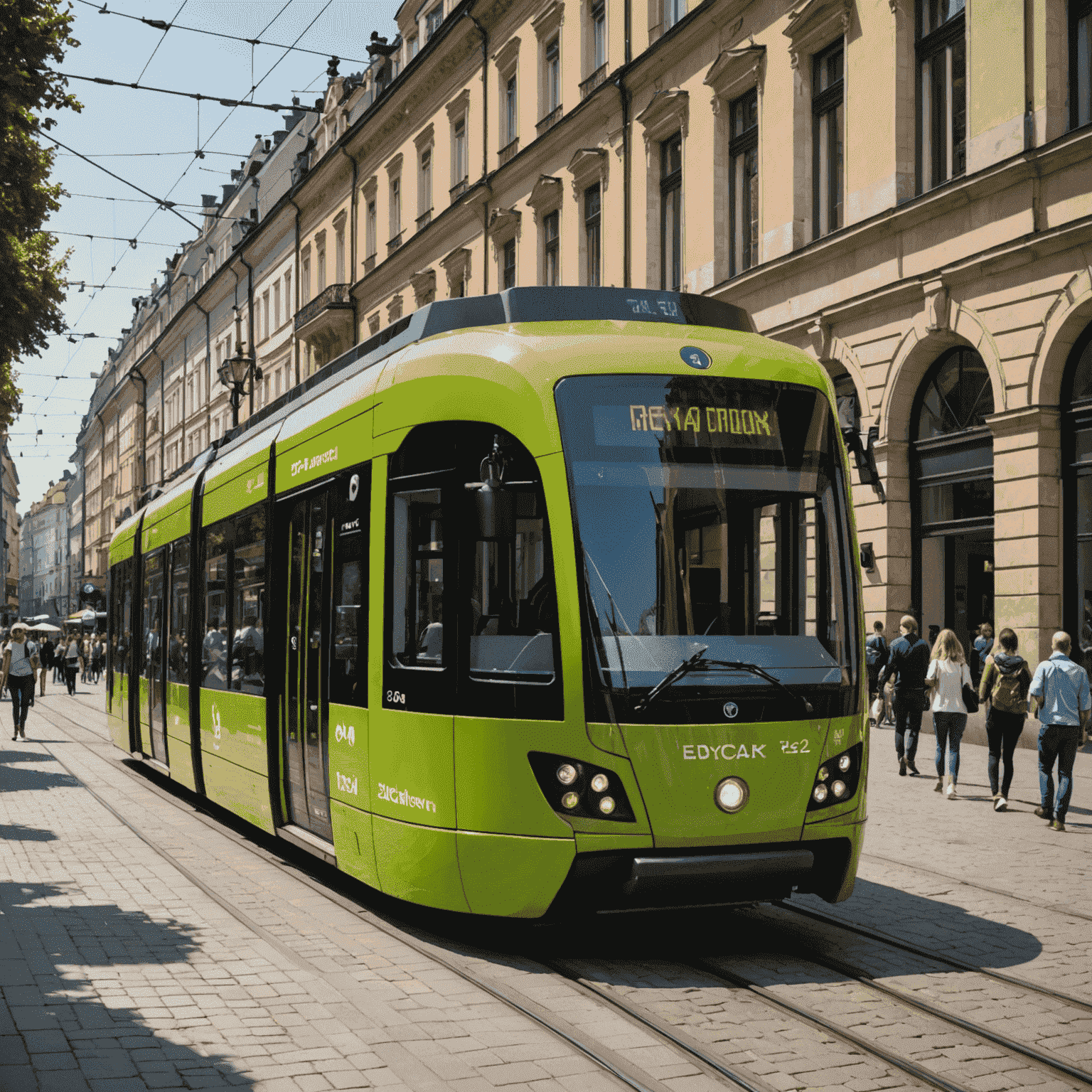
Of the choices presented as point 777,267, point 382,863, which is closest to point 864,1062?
point 382,863

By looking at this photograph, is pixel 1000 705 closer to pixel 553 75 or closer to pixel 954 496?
pixel 954 496

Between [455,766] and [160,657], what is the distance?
8.34 meters

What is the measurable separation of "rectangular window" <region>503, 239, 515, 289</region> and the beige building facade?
0.05 metres

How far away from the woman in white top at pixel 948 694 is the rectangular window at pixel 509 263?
69.1ft

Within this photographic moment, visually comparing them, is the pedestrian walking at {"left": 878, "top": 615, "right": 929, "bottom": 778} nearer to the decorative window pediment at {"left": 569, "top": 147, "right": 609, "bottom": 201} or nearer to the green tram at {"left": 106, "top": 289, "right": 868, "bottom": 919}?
the green tram at {"left": 106, "top": 289, "right": 868, "bottom": 919}

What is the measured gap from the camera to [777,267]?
904 inches

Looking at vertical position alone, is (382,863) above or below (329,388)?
below

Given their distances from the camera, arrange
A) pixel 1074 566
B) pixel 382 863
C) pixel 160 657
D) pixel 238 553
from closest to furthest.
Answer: pixel 382 863, pixel 238 553, pixel 160 657, pixel 1074 566

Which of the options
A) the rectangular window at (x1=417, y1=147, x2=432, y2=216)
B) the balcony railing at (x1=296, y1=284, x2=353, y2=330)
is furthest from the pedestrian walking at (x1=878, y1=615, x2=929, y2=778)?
the balcony railing at (x1=296, y1=284, x2=353, y2=330)

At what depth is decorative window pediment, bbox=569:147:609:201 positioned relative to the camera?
28875 millimetres

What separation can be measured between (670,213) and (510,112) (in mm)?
8454

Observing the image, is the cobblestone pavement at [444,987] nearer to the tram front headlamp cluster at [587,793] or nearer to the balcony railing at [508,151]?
the tram front headlamp cluster at [587,793]

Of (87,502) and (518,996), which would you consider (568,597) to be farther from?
(87,502)

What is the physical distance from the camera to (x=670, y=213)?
88.6 ft
